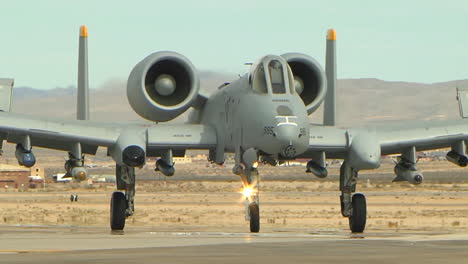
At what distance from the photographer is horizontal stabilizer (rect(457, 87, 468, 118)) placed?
31.8 m

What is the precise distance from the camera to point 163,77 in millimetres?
31453

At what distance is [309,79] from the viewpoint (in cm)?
3170

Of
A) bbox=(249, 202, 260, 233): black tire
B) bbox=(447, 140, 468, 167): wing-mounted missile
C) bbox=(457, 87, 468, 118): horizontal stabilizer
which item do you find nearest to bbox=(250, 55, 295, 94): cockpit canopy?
bbox=(249, 202, 260, 233): black tire

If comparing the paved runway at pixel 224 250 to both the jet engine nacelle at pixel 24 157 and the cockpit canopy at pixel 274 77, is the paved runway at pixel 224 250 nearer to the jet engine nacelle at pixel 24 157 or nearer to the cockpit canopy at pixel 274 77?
the jet engine nacelle at pixel 24 157

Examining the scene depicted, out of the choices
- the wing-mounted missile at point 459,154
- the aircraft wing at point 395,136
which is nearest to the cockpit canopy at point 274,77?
the aircraft wing at point 395,136

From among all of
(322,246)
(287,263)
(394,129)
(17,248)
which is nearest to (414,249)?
(322,246)

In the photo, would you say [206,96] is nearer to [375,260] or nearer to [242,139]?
[242,139]

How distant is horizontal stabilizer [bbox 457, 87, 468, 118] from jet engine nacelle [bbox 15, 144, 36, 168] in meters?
11.9

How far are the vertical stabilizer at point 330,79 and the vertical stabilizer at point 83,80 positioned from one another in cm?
733

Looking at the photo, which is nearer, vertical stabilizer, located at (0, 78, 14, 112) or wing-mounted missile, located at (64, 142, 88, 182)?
wing-mounted missile, located at (64, 142, 88, 182)

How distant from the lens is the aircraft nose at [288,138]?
87.6ft

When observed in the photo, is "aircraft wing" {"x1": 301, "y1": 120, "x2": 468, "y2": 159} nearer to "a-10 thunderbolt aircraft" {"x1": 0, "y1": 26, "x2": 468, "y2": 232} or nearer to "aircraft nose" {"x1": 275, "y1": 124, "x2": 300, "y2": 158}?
"a-10 thunderbolt aircraft" {"x1": 0, "y1": 26, "x2": 468, "y2": 232}

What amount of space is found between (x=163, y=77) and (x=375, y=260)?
1453 cm

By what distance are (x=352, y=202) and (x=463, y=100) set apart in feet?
14.9
